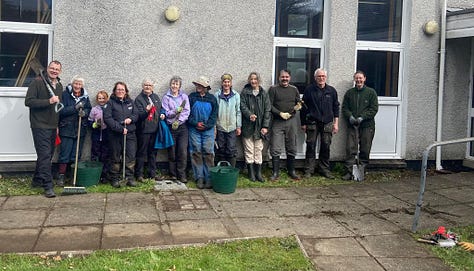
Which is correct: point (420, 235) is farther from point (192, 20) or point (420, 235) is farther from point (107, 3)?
point (107, 3)

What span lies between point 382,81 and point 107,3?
5.09 meters

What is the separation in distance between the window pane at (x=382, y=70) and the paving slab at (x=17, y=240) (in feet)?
21.0

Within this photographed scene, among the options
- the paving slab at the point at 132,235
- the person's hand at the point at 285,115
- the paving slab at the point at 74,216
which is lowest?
the paving slab at the point at 132,235

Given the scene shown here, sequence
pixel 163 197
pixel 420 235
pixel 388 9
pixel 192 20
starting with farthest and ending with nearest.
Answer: pixel 388 9
pixel 192 20
pixel 163 197
pixel 420 235

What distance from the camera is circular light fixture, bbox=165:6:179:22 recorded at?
814 centimetres

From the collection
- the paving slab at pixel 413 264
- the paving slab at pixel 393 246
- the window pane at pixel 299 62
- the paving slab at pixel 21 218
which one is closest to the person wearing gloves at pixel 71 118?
the paving slab at pixel 21 218

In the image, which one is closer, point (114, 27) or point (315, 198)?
point (315, 198)

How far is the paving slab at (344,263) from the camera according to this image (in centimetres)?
473

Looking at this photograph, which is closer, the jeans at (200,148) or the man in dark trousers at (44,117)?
the man in dark trousers at (44,117)

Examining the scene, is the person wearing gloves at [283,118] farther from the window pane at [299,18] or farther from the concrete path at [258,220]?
the window pane at [299,18]

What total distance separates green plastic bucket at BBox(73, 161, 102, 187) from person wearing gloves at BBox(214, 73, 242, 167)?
197cm

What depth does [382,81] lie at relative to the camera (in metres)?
9.45

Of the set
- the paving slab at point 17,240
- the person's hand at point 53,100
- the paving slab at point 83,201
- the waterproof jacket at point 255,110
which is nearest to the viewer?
the paving slab at point 17,240

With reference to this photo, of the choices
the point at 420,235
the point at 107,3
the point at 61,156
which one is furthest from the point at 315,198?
the point at 107,3
